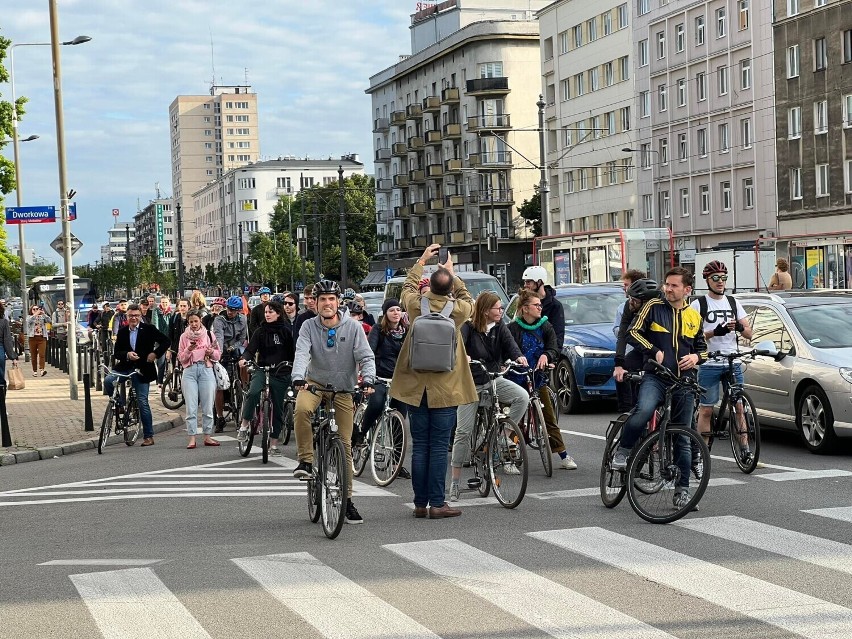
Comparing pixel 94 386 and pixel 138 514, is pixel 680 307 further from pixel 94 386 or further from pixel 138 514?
pixel 94 386

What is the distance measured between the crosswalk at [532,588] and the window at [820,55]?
1993 inches

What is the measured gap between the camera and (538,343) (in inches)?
519

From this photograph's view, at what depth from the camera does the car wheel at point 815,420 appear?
13.4 metres

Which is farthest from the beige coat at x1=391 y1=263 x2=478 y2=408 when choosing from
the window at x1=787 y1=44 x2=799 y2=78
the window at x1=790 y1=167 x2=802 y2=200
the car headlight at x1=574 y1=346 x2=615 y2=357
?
the window at x1=787 y1=44 x2=799 y2=78

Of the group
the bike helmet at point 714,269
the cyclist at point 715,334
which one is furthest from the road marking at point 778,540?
the bike helmet at point 714,269

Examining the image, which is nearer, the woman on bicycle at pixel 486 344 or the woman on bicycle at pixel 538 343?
the woman on bicycle at pixel 486 344

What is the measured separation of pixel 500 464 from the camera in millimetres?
11031

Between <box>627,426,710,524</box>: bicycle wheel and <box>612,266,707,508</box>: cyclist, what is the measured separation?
0.33 m

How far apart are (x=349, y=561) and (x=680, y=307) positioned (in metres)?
3.35

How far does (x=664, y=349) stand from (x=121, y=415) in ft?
31.7

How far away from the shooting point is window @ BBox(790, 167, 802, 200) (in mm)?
59094

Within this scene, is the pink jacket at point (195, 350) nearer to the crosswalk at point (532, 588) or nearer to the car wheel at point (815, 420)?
the car wheel at point (815, 420)

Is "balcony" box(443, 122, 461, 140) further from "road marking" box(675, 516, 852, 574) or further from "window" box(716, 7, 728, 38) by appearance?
"road marking" box(675, 516, 852, 574)

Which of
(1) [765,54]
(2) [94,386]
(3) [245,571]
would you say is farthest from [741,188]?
(3) [245,571]
